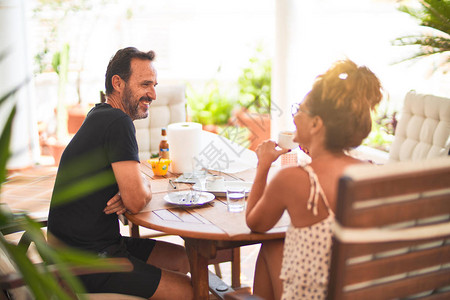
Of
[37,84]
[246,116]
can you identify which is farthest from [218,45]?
[37,84]

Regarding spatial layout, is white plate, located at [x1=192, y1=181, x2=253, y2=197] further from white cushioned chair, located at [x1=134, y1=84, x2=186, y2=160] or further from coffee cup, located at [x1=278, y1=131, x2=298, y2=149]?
white cushioned chair, located at [x1=134, y1=84, x2=186, y2=160]

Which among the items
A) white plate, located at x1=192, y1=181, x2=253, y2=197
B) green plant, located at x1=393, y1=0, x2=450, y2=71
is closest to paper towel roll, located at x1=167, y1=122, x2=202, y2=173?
white plate, located at x1=192, y1=181, x2=253, y2=197

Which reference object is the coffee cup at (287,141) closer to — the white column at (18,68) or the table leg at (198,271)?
the table leg at (198,271)

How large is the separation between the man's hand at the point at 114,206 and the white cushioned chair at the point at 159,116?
119 centimetres

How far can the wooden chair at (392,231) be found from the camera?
1215 mm

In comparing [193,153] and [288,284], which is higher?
[193,153]

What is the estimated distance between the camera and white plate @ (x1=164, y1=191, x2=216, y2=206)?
2.11m

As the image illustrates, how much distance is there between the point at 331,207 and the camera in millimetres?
1523

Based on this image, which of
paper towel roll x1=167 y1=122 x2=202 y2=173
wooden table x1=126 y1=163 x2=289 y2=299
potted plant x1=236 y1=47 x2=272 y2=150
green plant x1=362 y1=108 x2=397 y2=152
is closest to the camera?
wooden table x1=126 y1=163 x2=289 y2=299

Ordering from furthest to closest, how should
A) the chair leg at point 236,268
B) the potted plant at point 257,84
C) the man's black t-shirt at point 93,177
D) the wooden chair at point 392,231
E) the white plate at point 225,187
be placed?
the potted plant at point 257,84 → the chair leg at point 236,268 → the white plate at point 225,187 → the man's black t-shirt at point 93,177 → the wooden chair at point 392,231

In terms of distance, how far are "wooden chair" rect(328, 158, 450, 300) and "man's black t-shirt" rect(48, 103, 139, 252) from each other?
101 centimetres

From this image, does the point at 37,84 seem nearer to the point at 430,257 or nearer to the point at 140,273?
the point at 140,273

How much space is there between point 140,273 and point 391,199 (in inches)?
42.1

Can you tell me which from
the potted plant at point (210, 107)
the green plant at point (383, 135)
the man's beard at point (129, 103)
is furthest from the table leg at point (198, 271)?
the potted plant at point (210, 107)
